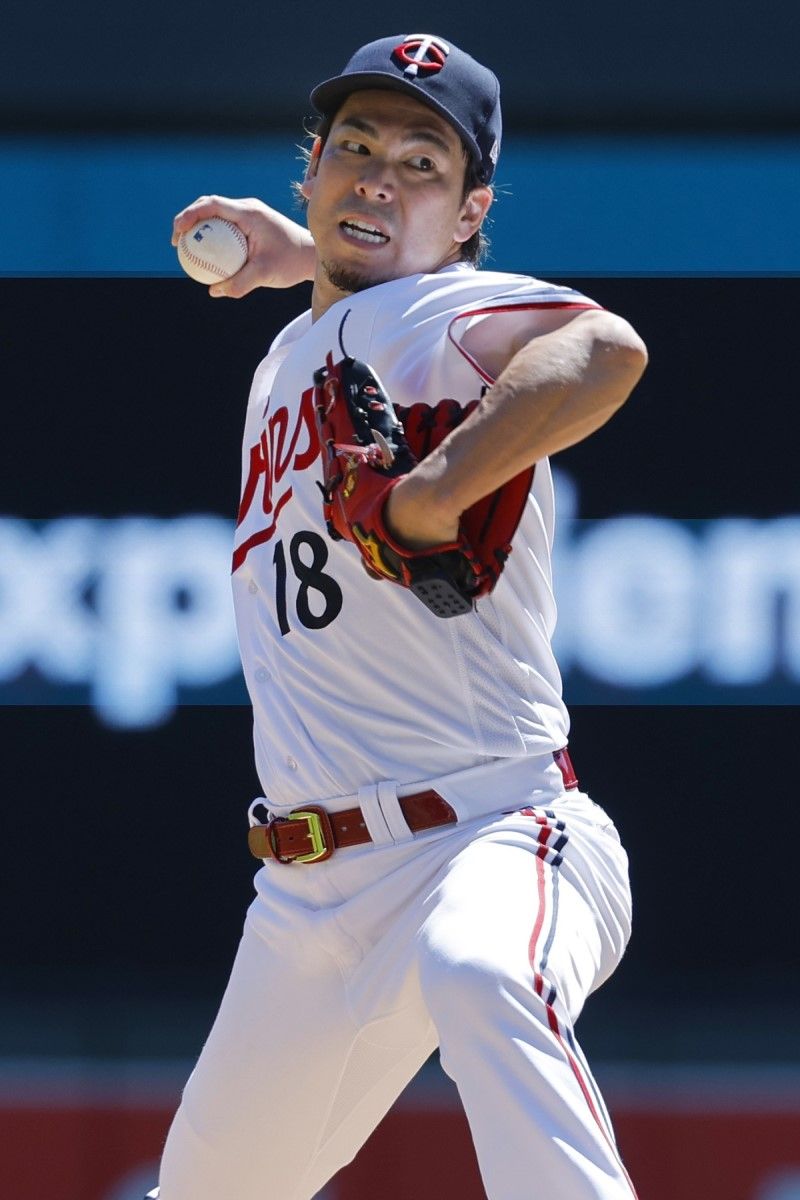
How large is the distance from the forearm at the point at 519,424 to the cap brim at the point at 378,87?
0.51 metres

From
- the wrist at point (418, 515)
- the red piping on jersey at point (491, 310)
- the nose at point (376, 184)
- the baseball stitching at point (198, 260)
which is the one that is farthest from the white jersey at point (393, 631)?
the baseball stitching at point (198, 260)

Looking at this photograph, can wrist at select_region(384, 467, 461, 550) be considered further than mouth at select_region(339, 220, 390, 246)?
No

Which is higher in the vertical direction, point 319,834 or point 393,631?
point 393,631

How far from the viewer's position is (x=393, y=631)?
198 cm

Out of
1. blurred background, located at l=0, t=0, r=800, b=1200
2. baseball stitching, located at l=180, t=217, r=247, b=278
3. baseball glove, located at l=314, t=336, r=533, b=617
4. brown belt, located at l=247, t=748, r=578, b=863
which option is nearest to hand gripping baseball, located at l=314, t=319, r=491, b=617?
baseball glove, located at l=314, t=336, r=533, b=617

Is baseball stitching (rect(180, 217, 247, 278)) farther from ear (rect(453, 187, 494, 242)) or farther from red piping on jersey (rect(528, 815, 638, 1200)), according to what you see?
red piping on jersey (rect(528, 815, 638, 1200))

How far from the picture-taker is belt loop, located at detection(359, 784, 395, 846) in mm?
1952

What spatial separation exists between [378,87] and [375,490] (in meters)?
0.67

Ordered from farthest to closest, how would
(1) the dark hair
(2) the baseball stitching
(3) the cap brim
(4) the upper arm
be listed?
(2) the baseball stitching, (1) the dark hair, (3) the cap brim, (4) the upper arm

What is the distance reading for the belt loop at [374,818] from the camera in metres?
1.95

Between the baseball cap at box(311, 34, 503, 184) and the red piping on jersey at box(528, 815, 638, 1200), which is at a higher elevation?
the baseball cap at box(311, 34, 503, 184)

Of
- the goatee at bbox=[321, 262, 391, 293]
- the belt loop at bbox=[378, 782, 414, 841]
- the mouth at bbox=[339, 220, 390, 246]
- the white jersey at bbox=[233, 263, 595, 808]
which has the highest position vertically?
the mouth at bbox=[339, 220, 390, 246]

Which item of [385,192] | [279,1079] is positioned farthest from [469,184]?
[279,1079]

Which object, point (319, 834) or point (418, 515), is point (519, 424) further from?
point (319, 834)
